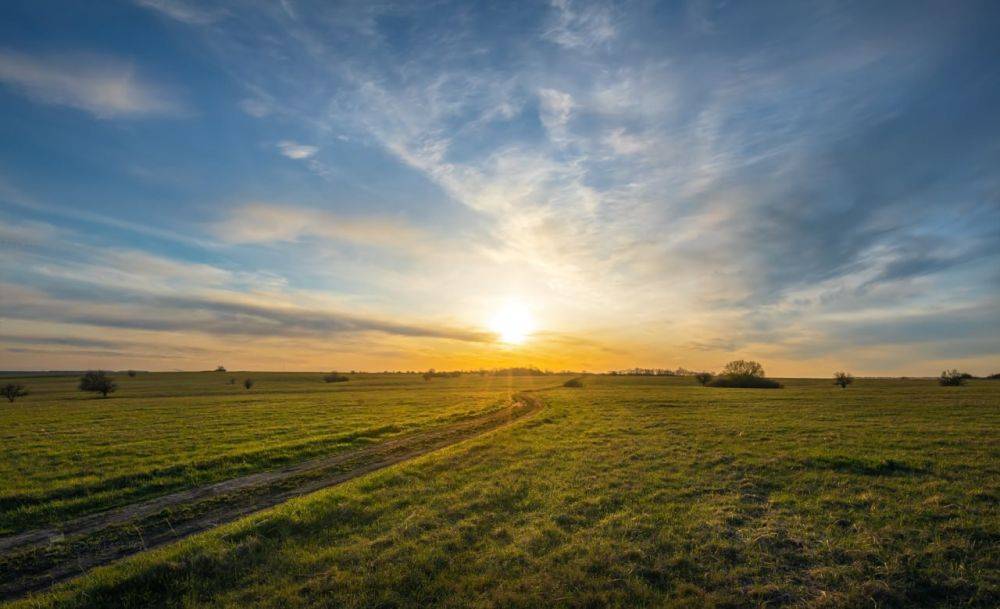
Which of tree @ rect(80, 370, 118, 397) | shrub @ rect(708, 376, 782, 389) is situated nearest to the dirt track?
tree @ rect(80, 370, 118, 397)

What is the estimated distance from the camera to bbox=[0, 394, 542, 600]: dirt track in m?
10.6

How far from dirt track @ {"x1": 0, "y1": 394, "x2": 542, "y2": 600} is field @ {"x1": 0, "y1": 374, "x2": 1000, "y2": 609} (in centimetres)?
128

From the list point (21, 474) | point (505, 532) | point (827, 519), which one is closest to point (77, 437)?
point (21, 474)

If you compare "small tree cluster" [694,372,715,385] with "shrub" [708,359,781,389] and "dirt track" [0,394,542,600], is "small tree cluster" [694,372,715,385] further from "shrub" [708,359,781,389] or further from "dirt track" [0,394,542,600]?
"dirt track" [0,394,542,600]

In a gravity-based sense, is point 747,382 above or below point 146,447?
above

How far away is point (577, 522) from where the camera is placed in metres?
12.4

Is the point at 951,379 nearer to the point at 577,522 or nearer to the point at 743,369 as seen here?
the point at 743,369

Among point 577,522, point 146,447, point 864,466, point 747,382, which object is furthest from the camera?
point 747,382

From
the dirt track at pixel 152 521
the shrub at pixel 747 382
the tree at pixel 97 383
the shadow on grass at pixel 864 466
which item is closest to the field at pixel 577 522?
the shadow on grass at pixel 864 466

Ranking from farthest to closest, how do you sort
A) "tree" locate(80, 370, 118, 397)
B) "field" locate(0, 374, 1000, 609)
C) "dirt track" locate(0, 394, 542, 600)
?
"tree" locate(80, 370, 118, 397)
"dirt track" locate(0, 394, 542, 600)
"field" locate(0, 374, 1000, 609)

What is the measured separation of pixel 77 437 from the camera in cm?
2866

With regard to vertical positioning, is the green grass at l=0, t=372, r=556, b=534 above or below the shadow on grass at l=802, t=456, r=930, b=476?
below

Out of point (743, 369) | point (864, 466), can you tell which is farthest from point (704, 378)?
point (864, 466)

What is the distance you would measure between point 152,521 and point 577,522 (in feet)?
46.1
